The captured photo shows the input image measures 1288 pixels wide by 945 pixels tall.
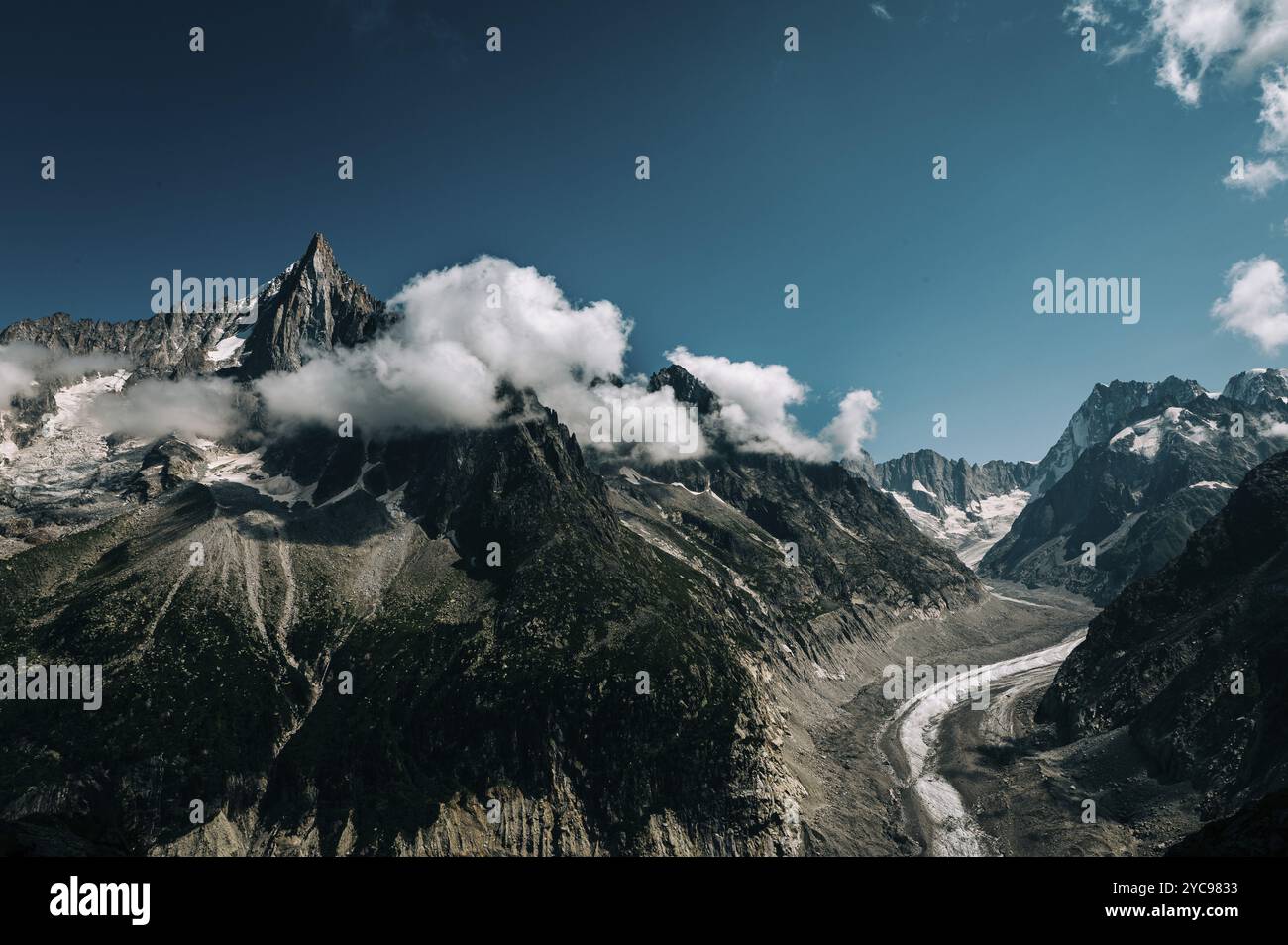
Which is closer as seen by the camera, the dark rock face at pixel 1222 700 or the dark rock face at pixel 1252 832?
the dark rock face at pixel 1252 832

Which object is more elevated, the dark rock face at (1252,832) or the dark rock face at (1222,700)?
the dark rock face at (1252,832)

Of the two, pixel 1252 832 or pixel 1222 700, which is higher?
pixel 1252 832

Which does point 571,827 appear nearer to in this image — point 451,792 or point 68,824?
point 451,792

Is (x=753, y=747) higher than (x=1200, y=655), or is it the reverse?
(x=1200, y=655)

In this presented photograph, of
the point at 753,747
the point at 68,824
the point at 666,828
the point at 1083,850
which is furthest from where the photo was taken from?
the point at 753,747

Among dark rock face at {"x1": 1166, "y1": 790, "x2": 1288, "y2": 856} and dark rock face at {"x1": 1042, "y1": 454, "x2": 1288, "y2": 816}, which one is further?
dark rock face at {"x1": 1042, "y1": 454, "x2": 1288, "y2": 816}

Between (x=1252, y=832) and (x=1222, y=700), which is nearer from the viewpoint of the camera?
(x=1252, y=832)

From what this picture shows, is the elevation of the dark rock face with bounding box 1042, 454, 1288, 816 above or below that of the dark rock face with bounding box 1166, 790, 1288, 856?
below
